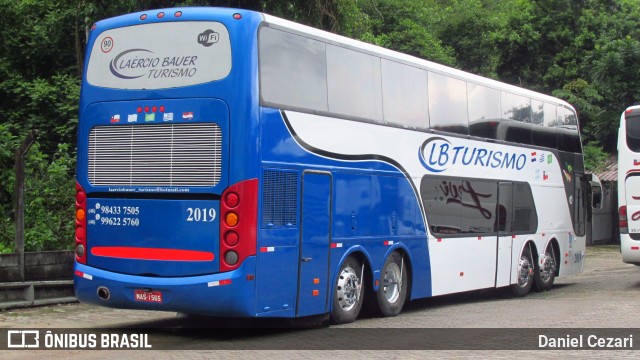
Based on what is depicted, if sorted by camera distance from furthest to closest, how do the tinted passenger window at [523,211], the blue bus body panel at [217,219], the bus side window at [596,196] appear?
the bus side window at [596,196] < the tinted passenger window at [523,211] < the blue bus body panel at [217,219]

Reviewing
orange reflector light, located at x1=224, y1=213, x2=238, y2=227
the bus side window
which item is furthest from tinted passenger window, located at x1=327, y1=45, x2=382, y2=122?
the bus side window

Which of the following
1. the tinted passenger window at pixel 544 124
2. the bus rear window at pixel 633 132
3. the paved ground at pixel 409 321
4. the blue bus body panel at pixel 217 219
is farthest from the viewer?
the bus rear window at pixel 633 132

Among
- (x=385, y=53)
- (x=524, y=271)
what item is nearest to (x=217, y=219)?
(x=385, y=53)

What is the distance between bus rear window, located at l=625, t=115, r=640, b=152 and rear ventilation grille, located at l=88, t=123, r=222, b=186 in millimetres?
11298

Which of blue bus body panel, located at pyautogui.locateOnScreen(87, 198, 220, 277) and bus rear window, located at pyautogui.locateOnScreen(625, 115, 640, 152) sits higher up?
bus rear window, located at pyautogui.locateOnScreen(625, 115, 640, 152)

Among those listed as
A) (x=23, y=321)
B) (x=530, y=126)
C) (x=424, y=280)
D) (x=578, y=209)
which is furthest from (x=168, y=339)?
(x=578, y=209)

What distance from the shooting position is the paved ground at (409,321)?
9.92 m

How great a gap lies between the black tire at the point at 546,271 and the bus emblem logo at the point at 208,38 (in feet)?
33.6

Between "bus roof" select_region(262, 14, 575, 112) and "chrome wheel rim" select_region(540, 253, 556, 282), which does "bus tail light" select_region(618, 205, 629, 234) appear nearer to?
"chrome wheel rim" select_region(540, 253, 556, 282)

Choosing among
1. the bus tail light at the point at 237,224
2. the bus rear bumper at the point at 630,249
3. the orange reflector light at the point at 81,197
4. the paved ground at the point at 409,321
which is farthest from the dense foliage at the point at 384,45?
the bus rear bumper at the point at 630,249

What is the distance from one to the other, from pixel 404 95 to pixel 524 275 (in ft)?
19.3

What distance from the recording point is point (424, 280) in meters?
14.7

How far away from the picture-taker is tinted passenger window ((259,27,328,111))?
11.1 meters

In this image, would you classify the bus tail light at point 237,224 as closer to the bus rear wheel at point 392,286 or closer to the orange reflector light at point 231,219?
the orange reflector light at point 231,219
